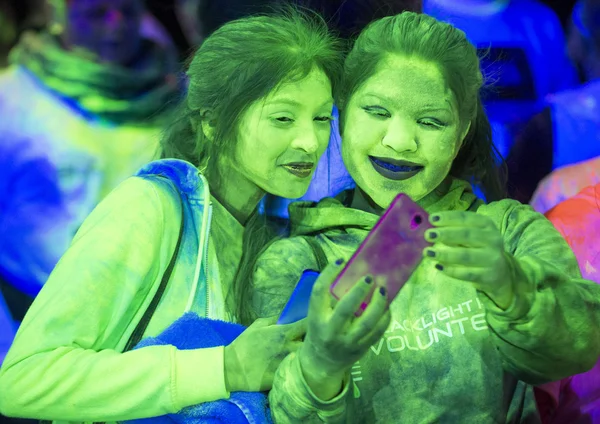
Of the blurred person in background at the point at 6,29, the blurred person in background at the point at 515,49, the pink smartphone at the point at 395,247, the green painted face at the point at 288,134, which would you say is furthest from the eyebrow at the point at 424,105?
the blurred person in background at the point at 6,29

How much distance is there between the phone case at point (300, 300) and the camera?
1.18m

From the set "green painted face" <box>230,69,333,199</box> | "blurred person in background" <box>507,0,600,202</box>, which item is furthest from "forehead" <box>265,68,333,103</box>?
"blurred person in background" <box>507,0,600,202</box>

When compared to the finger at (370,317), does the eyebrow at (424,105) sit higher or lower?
higher

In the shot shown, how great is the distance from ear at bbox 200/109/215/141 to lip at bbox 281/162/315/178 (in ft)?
0.46

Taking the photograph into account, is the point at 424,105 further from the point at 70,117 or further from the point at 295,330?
the point at 70,117

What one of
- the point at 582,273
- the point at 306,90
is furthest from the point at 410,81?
the point at 582,273

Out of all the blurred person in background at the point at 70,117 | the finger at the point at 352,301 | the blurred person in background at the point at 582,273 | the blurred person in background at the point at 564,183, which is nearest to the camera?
the finger at the point at 352,301

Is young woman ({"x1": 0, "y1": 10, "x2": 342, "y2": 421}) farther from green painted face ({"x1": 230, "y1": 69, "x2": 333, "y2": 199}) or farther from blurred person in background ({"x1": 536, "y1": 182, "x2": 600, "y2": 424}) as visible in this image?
blurred person in background ({"x1": 536, "y1": 182, "x2": 600, "y2": 424})

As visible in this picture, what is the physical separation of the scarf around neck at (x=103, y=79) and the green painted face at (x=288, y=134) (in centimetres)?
51

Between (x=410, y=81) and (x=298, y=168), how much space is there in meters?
0.22

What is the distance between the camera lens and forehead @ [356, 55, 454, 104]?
1232mm

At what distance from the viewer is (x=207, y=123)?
54.1 inches

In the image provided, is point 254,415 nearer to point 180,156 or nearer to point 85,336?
point 85,336

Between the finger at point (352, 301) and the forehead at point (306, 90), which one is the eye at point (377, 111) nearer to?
the forehead at point (306, 90)
